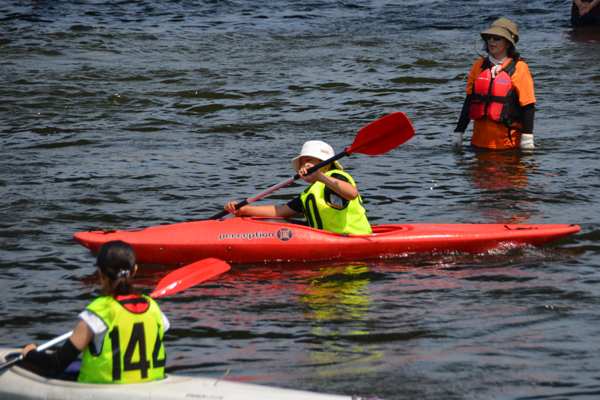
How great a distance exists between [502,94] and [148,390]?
203 inches

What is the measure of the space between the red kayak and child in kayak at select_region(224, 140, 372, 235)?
10cm

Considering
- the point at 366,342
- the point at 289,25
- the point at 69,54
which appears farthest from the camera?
the point at 289,25

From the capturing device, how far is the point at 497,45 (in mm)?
6590

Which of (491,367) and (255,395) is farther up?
(255,395)

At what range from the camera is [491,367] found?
10.7ft

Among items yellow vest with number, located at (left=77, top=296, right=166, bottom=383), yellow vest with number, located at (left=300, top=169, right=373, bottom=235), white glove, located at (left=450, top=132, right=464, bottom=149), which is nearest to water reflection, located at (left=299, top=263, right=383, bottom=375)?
yellow vest with number, located at (left=300, top=169, right=373, bottom=235)

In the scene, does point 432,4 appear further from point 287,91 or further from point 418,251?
point 418,251

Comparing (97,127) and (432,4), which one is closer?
(97,127)

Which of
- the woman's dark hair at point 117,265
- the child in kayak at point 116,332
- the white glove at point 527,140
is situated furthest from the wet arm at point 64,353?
the white glove at point 527,140

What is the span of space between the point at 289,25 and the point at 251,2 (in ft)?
12.7

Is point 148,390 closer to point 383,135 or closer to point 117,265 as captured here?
point 117,265

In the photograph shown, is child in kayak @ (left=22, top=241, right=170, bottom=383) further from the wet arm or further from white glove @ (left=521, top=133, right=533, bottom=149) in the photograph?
white glove @ (left=521, top=133, right=533, bottom=149)

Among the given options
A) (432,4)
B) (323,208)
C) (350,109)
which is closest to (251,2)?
(432,4)

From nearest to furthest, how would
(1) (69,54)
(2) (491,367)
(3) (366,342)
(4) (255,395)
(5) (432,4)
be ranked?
(4) (255,395) → (2) (491,367) → (3) (366,342) → (1) (69,54) → (5) (432,4)
